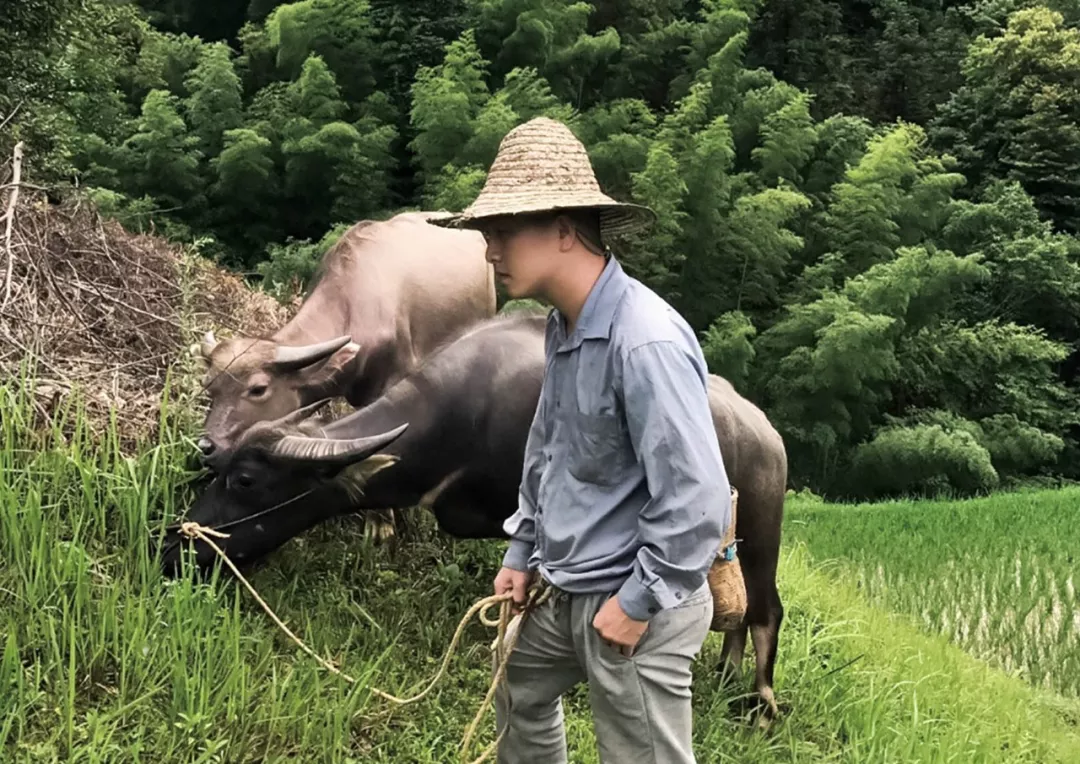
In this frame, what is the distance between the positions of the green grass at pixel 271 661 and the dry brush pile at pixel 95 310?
224mm

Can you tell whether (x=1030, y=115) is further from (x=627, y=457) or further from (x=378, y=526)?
(x=627, y=457)

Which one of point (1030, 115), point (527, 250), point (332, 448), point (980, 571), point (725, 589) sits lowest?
point (980, 571)

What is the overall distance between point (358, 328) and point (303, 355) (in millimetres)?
594

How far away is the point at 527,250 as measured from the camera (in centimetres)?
219

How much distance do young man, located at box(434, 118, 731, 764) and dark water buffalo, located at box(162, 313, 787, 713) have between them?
1.11m

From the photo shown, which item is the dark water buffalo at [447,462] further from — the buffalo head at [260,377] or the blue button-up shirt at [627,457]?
the blue button-up shirt at [627,457]

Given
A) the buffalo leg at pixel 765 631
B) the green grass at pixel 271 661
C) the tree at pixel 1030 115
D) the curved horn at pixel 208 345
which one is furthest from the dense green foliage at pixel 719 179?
the buffalo leg at pixel 765 631

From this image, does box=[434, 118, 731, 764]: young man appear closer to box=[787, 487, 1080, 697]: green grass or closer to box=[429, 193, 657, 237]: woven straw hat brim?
box=[429, 193, 657, 237]: woven straw hat brim

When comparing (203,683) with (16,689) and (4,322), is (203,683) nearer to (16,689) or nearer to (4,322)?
(16,689)

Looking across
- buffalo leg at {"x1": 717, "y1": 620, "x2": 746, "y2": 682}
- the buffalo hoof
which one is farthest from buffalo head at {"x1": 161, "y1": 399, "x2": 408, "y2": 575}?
buffalo leg at {"x1": 717, "y1": 620, "x2": 746, "y2": 682}

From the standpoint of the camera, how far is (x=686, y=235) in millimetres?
14328

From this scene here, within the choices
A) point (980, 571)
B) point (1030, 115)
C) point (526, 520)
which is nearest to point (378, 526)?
point (526, 520)

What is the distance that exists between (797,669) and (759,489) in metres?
1.08

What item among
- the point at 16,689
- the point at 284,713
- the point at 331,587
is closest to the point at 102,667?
the point at 16,689
